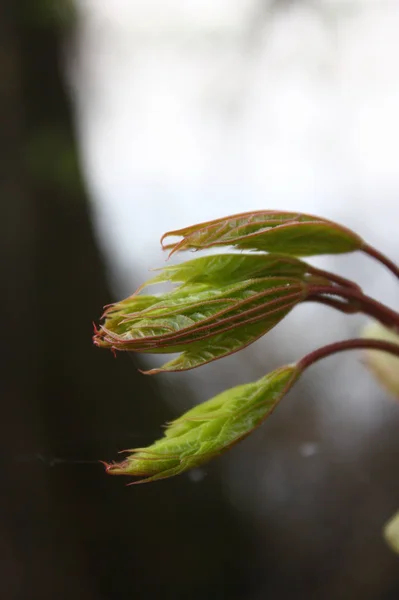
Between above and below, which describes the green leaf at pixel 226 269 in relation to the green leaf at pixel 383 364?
above

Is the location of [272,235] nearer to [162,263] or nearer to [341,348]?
[341,348]

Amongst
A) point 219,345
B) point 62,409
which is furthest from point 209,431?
point 62,409

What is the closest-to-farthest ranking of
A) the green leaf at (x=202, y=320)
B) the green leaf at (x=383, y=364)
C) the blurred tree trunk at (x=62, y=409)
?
the green leaf at (x=202, y=320), the green leaf at (x=383, y=364), the blurred tree trunk at (x=62, y=409)

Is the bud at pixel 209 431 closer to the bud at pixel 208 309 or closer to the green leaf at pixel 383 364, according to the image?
the bud at pixel 208 309

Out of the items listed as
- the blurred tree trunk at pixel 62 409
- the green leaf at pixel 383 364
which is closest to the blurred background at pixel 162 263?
the blurred tree trunk at pixel 62 409

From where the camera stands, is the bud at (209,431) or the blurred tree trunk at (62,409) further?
the blurred tree trunk at (62,409)

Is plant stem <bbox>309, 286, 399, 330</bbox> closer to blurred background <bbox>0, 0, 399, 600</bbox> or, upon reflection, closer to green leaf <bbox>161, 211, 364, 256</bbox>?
green leaf <bbox>161, 211, 364, 256</bbox>

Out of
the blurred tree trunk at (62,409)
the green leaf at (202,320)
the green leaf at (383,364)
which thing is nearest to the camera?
the green leaf at (202,320)

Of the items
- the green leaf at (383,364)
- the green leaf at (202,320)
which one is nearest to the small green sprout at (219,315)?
the green leaf at (202,320)
